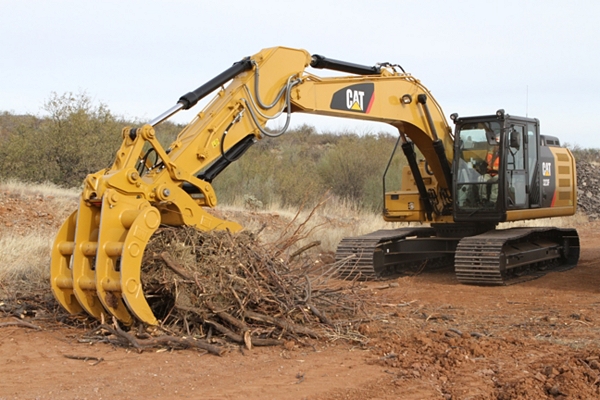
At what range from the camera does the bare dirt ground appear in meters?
5.16

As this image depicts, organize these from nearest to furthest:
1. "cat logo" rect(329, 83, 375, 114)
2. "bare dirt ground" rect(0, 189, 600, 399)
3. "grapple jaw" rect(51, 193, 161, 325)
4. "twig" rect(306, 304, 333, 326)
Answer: "bare dirt ground" rect(0, 189, 600, 399) < "grapple jaw" rect(51, 193, 161, 325) < "twig" rect(306, 304, 333, 326) < "cat logo" rect(329, 83, 375, 114)

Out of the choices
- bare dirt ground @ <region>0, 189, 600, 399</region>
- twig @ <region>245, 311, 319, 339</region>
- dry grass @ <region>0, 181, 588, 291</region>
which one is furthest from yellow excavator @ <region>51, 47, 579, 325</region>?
dry grass @ <region>0, 181, 588, 291</region>

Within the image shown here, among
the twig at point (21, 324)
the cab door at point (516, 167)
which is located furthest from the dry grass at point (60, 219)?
the cab door at point (516, 167)

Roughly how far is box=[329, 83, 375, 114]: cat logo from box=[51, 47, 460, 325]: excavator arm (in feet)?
0.05

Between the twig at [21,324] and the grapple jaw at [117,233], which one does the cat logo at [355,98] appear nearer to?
the grapple jaw at [117,233]

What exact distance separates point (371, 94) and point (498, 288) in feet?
10.9

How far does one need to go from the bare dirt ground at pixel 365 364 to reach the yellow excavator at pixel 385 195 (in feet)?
2.03

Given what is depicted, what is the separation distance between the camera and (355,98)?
378 inches

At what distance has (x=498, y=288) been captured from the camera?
35.0 feet

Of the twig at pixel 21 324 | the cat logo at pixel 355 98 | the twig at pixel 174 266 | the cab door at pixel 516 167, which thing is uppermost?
the cat logo at pixel 355 98

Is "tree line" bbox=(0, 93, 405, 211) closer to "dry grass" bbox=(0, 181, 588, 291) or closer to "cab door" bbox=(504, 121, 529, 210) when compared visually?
"dry grass" bbox=(0, 181, 588, 291)

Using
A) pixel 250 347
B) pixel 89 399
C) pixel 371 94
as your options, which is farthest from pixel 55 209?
pixel 89 399

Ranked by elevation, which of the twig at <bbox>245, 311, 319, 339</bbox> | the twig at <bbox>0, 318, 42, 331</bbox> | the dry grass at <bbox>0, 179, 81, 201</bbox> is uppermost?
the dry grass at <bbox>0, 179, 81, 201</bbox>

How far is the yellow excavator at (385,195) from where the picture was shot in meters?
6.43
